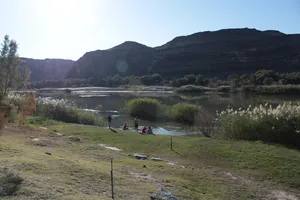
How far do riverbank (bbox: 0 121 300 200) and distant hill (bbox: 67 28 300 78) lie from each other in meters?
130

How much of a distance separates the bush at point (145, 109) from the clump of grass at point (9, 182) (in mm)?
29555

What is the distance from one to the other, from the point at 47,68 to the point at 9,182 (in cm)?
19488

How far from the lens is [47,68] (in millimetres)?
190375

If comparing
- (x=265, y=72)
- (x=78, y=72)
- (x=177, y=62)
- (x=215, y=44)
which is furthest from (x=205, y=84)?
(x=78, y=72)

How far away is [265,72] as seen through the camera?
92375 mm

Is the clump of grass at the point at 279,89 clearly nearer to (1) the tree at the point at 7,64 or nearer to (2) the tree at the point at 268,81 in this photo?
(2) the tree at the point at 268,81

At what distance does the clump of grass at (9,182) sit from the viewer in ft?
18.7

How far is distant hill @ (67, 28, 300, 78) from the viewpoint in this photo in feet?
475

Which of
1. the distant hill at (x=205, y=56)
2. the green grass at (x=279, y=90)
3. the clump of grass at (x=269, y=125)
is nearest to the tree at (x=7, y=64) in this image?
the clump of grass at (x=269, y=125)

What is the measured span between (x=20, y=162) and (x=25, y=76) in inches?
340

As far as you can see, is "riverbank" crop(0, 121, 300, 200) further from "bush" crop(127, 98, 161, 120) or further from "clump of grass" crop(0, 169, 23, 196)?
"bush" crop(127, 98, 161, 120)

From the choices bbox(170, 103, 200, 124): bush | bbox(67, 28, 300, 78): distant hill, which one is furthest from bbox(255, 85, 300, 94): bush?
bbox(67, 28, 300, 78): distant hill

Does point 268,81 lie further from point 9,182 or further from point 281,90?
point 9,182

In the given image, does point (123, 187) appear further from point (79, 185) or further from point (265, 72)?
point (265, 72)
